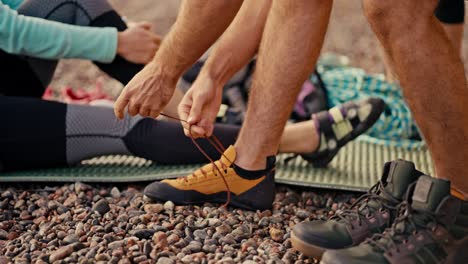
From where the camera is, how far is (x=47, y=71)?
318cm

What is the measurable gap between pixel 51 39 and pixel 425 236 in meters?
1.65

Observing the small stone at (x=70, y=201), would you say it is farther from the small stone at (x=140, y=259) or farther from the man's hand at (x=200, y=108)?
the small stone at (x=140, y=259)

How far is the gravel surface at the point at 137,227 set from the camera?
2.09m

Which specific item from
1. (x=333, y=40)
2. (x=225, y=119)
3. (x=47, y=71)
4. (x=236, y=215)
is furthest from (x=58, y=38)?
(x=333, y=40)

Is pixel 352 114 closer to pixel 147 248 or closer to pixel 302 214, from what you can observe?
pixel 302 214

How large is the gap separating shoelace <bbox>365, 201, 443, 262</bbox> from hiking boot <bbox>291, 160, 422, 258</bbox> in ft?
0.24

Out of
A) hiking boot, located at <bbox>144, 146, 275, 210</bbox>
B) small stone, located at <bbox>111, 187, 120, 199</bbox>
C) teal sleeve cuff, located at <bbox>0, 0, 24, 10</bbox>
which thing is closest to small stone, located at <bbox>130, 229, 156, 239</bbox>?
hiking boot, located at <bbox>144, 146, 275, 210</bbox>

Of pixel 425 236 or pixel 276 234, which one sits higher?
pixel 425 236

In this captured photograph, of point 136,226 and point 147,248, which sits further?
point 136,226

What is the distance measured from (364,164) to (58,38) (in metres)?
1.26

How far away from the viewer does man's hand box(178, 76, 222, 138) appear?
7.61 ft

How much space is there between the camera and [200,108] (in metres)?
2.33

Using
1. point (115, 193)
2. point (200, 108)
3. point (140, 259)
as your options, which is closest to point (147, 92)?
point (200, 108)

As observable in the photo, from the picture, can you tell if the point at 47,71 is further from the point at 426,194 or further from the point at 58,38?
the point at 426,194
